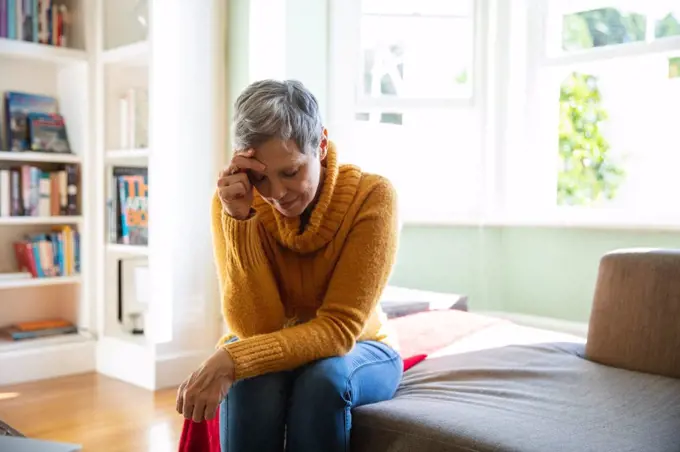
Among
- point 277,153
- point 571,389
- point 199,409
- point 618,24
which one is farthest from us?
point 618,24

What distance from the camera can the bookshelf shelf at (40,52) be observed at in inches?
120

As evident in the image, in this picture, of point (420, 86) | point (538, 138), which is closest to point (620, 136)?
point (538, 138)

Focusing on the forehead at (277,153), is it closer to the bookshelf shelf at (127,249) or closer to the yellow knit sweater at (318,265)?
the yellow knit sweater at (318,265)

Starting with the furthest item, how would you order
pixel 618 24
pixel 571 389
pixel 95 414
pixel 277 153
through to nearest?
pixel 618 24
pixel 95 414
pixel 571 389
pixel 277 153

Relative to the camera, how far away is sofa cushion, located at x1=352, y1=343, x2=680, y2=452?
130cm

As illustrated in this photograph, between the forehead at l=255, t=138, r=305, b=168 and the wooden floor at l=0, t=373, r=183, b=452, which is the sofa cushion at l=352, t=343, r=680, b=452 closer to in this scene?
the forehead at l=255, t=138, r=305, b=168

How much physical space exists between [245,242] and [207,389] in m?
0.37

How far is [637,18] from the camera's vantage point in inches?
112

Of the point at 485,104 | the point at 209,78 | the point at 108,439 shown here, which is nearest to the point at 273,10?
the point at 209,78

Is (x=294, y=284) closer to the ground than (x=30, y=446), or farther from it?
farther from it

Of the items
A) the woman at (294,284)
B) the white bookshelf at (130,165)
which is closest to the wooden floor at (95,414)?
the white bookshelf at (130,165)

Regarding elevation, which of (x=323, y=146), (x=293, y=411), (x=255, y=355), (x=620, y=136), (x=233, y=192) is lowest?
(x=293, y=411)

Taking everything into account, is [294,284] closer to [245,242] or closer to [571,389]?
[245,242]

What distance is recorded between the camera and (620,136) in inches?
116
